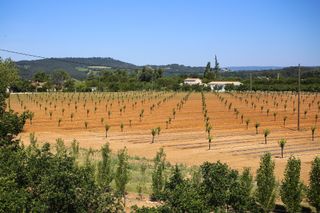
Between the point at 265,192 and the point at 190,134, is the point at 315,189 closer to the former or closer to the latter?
the point at 265,192

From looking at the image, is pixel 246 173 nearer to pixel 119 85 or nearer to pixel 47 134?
pixel 47 134

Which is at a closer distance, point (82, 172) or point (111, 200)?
point (111, 200)

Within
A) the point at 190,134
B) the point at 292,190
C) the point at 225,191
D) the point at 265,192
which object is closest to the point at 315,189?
the point at 292,190

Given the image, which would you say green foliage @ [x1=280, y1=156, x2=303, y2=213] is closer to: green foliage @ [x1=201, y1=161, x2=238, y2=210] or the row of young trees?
the row of young trees

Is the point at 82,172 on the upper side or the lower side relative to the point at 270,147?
upper

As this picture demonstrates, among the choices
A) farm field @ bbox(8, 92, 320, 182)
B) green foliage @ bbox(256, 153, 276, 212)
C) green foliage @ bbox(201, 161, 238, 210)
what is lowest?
farm field @ bbox(8, 92, 320, 182)

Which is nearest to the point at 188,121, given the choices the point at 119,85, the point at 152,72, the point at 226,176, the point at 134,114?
the point at 134,114

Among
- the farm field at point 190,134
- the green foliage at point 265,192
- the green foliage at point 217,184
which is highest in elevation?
the green foliage at point 217,184

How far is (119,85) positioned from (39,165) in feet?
413

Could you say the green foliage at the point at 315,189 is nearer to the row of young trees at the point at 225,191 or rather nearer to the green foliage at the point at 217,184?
the row of young trees at the point at 225,191

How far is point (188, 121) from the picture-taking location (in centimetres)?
5709

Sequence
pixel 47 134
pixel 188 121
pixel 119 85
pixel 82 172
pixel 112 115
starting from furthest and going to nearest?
pixel 119 85 → pixel 112 115 → pixel 188 121 → pixel 47 134 → pixel 82 172

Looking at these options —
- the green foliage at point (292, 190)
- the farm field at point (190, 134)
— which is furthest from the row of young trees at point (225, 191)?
the farm field at point (190, 134)

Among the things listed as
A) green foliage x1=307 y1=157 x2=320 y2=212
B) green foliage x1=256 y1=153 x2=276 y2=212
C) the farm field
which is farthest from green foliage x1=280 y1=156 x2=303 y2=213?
the farm field
